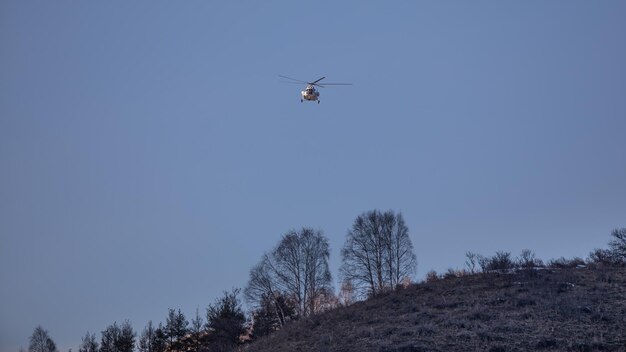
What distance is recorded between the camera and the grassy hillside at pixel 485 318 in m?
23.4

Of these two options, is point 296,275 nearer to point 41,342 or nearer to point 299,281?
point 299,281

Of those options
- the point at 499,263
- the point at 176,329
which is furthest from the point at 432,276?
the point at 176,329

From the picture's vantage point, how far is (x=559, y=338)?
2281 centimetres

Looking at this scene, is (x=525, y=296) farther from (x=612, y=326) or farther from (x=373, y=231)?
(x=373, y=231)

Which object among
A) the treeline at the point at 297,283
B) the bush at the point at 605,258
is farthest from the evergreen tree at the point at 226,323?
the bush at the point at 605,258

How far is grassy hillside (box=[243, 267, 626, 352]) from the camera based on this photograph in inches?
920

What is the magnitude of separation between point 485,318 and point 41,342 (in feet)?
253

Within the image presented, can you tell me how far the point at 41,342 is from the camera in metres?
83.8

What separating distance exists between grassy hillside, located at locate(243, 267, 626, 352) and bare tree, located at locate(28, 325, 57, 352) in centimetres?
6133

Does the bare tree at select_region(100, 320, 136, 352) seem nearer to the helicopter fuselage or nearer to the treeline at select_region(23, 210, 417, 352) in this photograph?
the treeline at select_region(23, 210, 417, 352)

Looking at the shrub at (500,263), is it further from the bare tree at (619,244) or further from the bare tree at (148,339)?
the bare tree at (148,339)

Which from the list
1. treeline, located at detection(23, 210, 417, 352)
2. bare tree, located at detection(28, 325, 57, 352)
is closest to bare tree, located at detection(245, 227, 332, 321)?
treeline, located at detection(23, 210, 417, 352)

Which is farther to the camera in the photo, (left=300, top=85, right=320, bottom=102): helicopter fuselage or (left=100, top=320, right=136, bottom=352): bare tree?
(left=100, top=320, right=136, bottom=352): bare tree

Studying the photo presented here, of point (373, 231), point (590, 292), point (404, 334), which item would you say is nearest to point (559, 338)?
point (404, 334)
